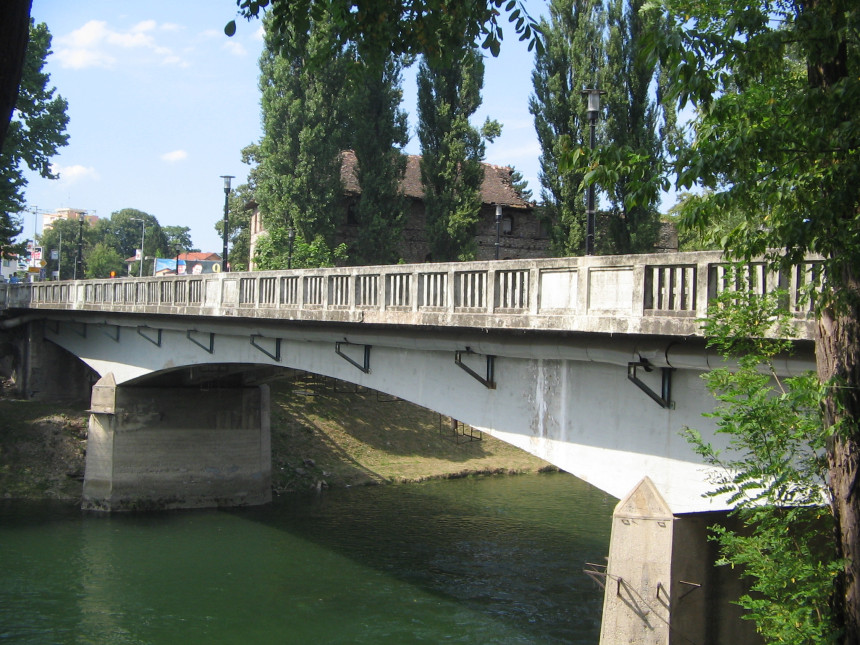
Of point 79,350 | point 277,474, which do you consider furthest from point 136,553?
point 79,350

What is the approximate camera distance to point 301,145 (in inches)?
1383

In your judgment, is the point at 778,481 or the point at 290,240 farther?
the point at 290,240

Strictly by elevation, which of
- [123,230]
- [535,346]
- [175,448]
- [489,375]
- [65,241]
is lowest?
[175,448]

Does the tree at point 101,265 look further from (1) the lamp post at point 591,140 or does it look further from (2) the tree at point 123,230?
(1) the lamp post at point 591,140

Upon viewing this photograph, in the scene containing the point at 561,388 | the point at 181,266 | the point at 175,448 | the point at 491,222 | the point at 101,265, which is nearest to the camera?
the point at 561,388

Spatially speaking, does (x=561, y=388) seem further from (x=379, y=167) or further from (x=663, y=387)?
(x=379, y=167)

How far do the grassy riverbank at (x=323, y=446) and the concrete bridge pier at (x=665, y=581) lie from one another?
19544 millimetres

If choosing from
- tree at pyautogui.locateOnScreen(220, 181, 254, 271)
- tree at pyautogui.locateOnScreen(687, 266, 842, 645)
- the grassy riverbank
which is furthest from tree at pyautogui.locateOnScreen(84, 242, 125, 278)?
tree at pyautogui.locateOnScreen(687, 266, 842, 645)

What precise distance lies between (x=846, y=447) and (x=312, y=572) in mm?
15141

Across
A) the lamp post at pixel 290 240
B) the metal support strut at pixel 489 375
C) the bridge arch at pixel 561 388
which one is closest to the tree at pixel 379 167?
the lamp post at pixel 290 240

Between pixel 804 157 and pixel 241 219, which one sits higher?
pixel 241 219

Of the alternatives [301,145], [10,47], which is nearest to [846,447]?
[10,47]

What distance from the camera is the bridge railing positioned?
9477 millimetres

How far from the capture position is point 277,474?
2967cm
